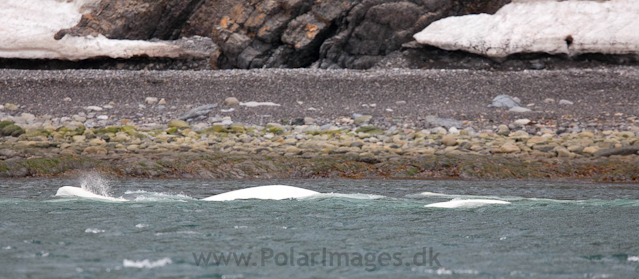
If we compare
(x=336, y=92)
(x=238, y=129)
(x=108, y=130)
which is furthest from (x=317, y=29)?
(x=108, y=130)

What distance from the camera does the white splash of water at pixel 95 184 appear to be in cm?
1005

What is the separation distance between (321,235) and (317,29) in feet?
53.7

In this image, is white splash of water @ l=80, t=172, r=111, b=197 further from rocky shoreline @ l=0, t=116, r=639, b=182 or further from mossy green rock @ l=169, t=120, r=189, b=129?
mossy green rock @ l=169, t=120, r=189, b=129

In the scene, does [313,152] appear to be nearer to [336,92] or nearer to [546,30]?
[336,92]

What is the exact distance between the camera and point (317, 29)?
2252 cm

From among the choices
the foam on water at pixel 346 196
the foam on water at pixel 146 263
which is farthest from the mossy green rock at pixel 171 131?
the foam on water at pixel 146 263

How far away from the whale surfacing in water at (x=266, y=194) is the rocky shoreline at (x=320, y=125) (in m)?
2.82

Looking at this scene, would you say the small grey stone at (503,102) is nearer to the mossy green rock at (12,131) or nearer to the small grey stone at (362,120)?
the small grey stone at (362,120)

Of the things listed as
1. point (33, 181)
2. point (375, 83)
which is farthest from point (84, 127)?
point (375, 83)

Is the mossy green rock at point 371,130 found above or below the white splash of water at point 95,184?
above

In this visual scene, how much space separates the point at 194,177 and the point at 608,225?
24.1 feet

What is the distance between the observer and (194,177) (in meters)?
12.5

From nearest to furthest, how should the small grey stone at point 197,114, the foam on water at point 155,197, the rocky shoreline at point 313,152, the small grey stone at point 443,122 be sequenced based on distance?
the foam on water at point 155,197, the rocky shoreline at point 313,152, the small grey stone at point 443,122, the small grey stone at point 197,114

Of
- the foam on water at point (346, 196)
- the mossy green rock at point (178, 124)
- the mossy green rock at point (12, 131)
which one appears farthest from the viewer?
the mossy green rock at point (178, 124)
